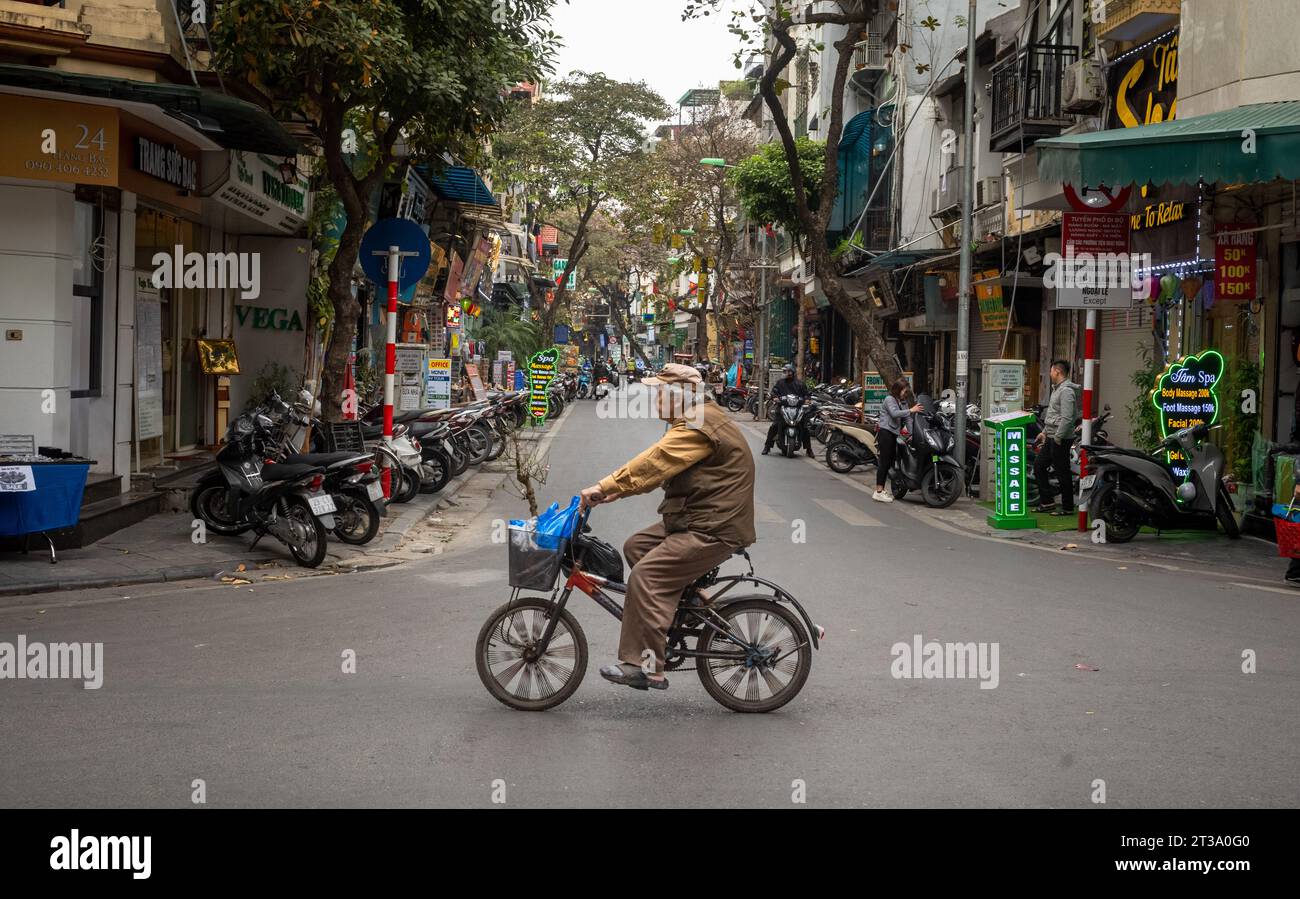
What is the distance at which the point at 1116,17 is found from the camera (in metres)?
16.8

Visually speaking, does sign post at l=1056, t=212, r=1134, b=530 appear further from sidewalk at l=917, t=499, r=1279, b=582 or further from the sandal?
the sandal

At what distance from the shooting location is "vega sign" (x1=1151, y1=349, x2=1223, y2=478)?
14.6 meters

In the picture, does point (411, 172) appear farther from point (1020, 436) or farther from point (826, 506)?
point (1020, 436)

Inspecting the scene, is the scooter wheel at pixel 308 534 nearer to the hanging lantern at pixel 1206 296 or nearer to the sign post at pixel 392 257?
the sign post at pixel 392 257

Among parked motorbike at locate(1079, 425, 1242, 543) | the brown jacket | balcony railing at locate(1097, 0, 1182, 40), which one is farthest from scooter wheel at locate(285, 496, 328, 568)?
balcony railing at locate(1097, 0, 1182, 40)

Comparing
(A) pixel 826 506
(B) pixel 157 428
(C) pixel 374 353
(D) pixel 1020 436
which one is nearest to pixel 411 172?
(C) pixel 374 353

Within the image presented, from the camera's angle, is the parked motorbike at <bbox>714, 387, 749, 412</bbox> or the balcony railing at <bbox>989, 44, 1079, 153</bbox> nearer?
the balcony railing at <bbox>989, 44, 1079, 153</bbox>

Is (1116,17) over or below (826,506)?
over

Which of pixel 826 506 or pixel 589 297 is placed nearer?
pixel 826 506

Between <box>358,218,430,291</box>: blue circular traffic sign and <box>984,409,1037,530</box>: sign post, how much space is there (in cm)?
686

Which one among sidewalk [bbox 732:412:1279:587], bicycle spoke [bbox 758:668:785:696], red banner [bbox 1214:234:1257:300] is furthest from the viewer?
red banner [bbox 1214:234:1257:300]

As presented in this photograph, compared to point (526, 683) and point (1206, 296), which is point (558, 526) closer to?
point (526, 683)
